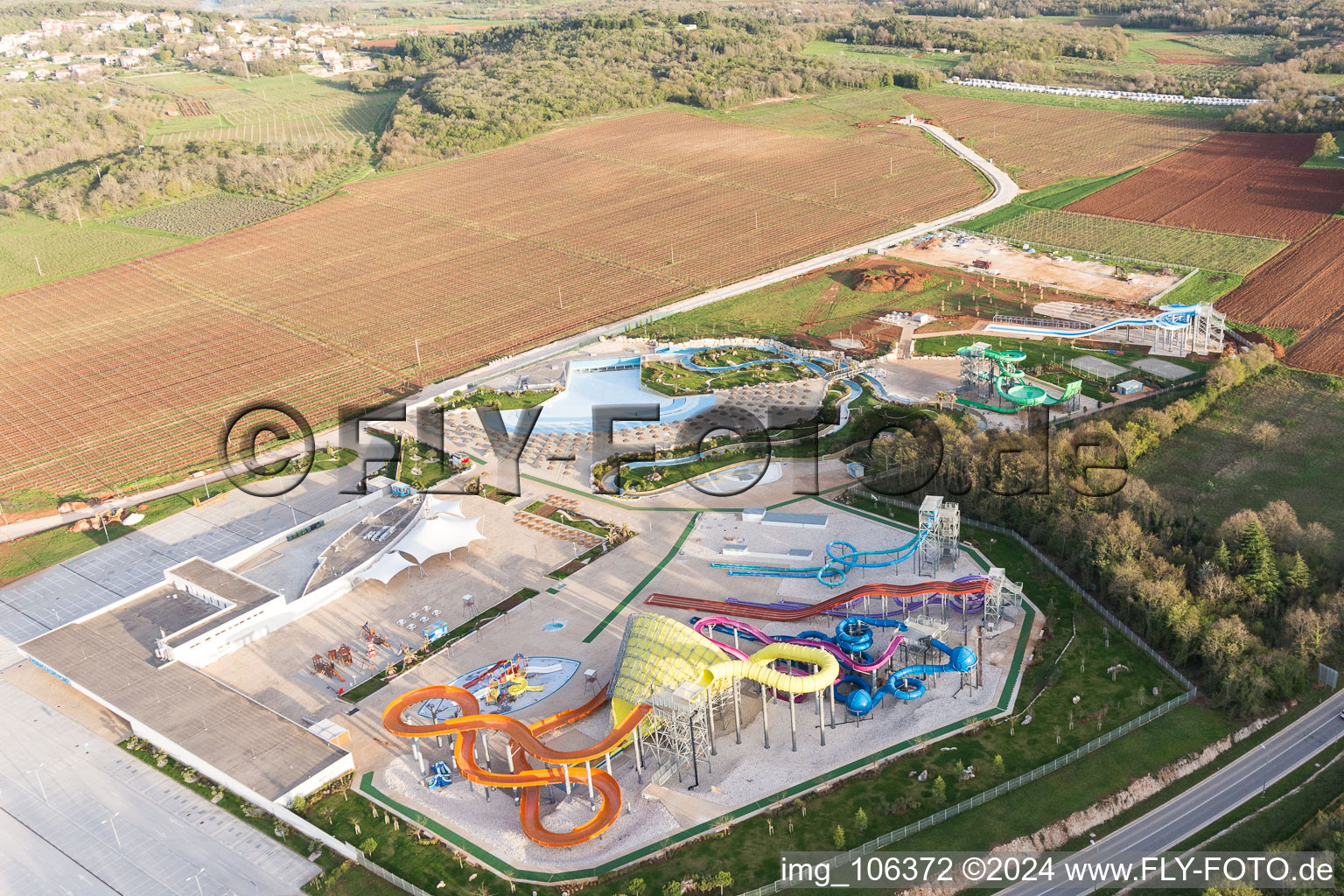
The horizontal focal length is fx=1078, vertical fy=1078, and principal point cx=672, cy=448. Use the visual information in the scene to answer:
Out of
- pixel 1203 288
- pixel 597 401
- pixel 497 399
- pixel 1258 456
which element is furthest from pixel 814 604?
pixel 1203 288

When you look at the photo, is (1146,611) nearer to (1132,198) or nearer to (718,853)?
(718,853)

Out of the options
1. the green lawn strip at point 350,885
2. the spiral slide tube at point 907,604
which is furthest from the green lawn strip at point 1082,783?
the green lawn strip at point 350,885

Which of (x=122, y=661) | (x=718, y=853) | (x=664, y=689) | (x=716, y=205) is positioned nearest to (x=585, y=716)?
(x=664, y=689)

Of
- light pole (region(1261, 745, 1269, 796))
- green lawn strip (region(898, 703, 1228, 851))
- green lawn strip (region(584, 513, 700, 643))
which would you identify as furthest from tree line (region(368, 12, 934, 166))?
light pole (region(1261, 745, 1269, 796))

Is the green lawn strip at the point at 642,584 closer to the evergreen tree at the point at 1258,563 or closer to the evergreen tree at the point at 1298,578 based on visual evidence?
the evergreen tree at the point at 1258,563

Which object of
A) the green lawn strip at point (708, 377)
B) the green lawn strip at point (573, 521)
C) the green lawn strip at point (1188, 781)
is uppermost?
the green lawn strip at point (708, 377)

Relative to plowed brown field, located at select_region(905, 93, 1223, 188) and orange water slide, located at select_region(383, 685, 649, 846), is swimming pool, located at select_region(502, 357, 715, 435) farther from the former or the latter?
plowed brown field, located at select_region(905, 93, 1223, 188)
